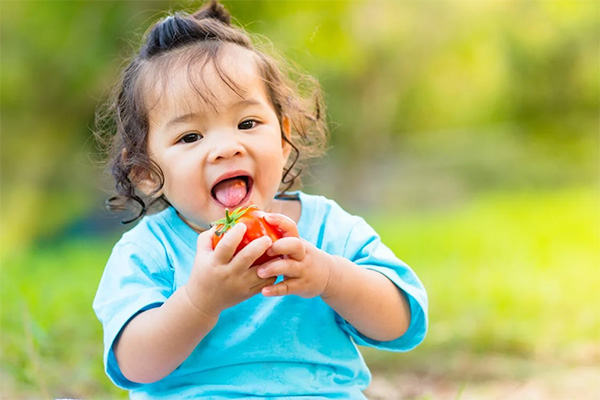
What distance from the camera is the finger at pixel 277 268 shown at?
147 centimetres

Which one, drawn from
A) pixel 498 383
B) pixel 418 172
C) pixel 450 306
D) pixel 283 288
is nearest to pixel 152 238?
pixel 283 288

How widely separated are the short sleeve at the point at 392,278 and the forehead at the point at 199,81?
439 millimetres

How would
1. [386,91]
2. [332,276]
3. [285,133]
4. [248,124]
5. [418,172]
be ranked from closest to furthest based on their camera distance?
[332,276] → [248,124] → [285,133] → [386,91] → [418,172]

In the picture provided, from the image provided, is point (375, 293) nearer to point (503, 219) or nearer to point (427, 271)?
point (427, 271)

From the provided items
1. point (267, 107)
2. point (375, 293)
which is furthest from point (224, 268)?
point (267, 107)

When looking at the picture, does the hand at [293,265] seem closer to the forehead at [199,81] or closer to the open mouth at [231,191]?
the open mouth at [231,191]

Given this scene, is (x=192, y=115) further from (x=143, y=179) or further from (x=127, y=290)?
(x=127, y=290)

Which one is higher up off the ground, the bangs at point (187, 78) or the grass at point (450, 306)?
the grass at point (450, 306)

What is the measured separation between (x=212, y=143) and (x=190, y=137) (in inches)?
3.5

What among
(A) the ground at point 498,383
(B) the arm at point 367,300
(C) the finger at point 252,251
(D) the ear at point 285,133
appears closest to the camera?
(C) the finger at point 252,251

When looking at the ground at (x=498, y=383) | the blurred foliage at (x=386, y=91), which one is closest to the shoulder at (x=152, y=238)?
the ground at (x=498, y=383)

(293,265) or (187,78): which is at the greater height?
(187,78)

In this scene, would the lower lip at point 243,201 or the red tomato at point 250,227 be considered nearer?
the red tomato at point 250,227

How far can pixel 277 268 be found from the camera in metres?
1.47
